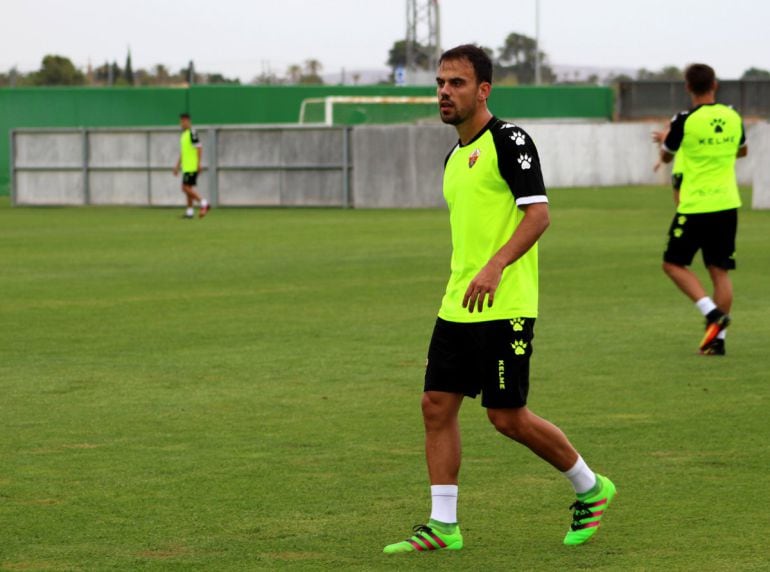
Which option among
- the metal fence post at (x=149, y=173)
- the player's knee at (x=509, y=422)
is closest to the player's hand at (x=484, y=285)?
the player's knee at (x=509, y=422)

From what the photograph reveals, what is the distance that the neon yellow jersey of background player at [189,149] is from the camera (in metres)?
34.7

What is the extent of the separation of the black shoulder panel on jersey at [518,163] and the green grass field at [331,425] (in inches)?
55.0

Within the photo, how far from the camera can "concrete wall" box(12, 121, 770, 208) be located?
36969mm

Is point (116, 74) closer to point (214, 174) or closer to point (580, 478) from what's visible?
point (214, 174)

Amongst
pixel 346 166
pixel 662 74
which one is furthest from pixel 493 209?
pixel 662 74

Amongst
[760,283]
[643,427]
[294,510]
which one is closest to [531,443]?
[294,510]

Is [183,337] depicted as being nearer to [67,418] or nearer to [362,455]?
[67,418]

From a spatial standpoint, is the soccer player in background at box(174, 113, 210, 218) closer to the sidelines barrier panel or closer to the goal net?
the sidelines barrier panel

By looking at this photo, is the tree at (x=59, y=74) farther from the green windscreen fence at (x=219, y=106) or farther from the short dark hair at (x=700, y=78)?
the short dark hair at (x=700, y=78)

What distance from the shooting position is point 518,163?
20.7ft

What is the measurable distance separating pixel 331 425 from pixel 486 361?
314 cm

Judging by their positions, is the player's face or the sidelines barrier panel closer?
the player's face

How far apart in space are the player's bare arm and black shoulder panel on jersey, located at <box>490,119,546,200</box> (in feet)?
0.22

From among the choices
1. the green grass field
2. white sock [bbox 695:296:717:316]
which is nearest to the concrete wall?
the green grass field
